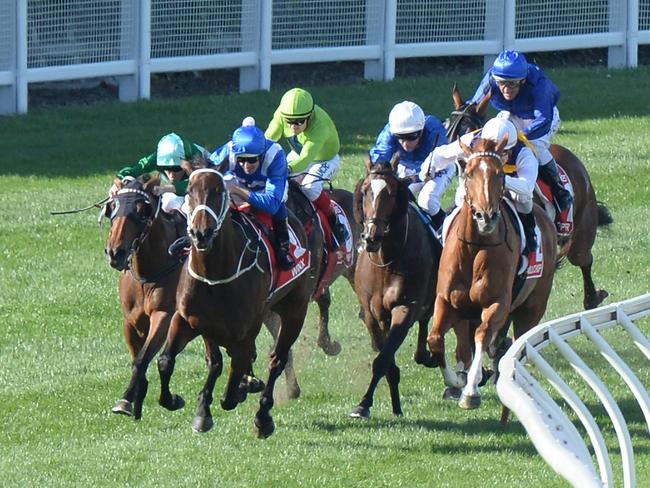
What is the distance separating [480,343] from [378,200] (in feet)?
3.30

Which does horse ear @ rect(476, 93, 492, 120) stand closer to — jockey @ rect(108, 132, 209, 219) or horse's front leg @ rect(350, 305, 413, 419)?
horse's front leg @ rect(350, 305, 413, 419)

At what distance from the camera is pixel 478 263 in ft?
27.9

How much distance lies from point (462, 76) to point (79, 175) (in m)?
6.64

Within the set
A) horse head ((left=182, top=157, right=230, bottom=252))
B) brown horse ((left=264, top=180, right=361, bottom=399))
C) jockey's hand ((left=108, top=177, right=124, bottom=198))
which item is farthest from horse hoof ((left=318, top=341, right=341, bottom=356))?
horse head ((left=182, top=157, right=230, bottom=252))

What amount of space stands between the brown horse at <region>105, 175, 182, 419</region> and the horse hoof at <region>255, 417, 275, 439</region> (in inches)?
18.4

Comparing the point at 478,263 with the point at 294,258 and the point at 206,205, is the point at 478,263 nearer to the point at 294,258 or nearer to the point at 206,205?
the point at 294,258

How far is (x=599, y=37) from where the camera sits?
69.4 feet

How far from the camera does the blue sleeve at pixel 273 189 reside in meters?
8.55

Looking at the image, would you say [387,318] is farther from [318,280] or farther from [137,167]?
[137,167]

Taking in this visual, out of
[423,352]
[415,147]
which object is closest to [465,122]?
[415,147]

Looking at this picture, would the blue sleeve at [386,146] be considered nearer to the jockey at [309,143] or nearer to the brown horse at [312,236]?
the jockey at [309,143]

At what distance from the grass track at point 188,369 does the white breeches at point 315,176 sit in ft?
4.14

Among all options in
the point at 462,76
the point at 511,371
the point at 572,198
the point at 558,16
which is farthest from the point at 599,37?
the point at 511,371

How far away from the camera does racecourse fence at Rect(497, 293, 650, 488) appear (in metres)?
3.90
